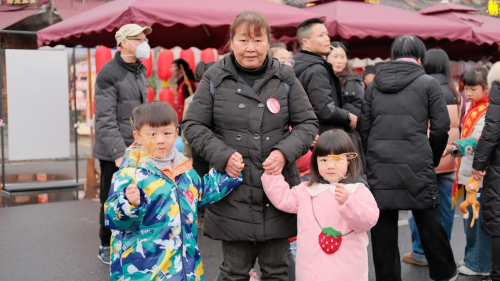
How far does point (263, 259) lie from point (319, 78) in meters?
1.63

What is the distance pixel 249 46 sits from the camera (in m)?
3.21

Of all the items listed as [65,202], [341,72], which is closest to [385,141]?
[341,72]

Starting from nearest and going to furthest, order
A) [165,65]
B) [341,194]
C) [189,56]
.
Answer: [341,194]
[165,65]
[189,56]

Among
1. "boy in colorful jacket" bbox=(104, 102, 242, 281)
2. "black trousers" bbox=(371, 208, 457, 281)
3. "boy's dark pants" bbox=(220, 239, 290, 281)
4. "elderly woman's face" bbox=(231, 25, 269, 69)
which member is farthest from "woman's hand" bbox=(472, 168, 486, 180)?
"boy in colorful jacket" bbox=(104, 102, 242, 281)

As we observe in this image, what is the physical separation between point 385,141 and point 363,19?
439cm

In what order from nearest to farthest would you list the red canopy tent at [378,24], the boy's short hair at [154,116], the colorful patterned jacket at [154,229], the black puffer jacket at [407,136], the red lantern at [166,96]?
the colorful patterned jacket at [154,229], the boy's short hair at [154,116], the black puffer jacket at [407,136], the red canopy tent at [378,24], the red lantern at [166,96]

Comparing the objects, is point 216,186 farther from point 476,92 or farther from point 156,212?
point 476,92

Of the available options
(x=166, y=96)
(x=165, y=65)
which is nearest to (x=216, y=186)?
(x=166, y=96)

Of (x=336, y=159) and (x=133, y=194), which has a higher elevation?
(x=336, y=159)

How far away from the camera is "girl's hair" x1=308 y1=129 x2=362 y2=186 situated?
3254 millimetres

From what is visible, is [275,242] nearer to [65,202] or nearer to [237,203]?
[237,203]

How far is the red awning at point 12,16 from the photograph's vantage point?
36.0 feet

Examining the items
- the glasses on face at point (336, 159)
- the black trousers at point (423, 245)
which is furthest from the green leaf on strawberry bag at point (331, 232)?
the black trousers at point (423, 245)

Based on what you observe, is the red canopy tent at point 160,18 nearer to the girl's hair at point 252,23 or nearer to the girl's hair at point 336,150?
the girl's hair at point 252,23
